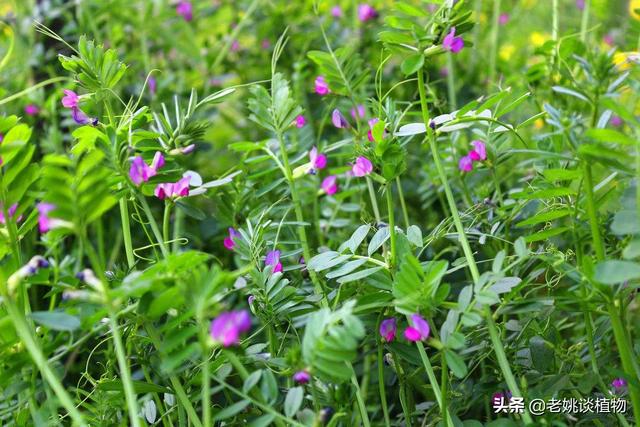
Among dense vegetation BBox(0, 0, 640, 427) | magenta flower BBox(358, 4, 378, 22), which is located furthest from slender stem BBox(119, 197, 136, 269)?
magenta flower BBox(358, 4, 378, 22)

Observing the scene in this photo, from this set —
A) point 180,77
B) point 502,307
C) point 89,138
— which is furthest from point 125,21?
point 502,307

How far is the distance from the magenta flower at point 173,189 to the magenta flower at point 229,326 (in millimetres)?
304

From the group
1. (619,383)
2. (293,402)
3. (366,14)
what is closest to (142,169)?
(293,402)

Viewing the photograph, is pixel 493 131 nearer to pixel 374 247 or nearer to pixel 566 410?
pixel 374 247

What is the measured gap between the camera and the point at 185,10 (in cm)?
221

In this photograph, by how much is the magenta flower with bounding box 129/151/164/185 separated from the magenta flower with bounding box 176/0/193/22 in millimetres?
1388

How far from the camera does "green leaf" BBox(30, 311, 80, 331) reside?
29.5 inches

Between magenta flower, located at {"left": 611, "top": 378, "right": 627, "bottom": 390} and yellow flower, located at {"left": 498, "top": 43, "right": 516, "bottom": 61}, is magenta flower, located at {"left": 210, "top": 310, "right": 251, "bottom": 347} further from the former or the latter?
yellow flower, located at {"left": 498, "top": 43, "right": 516, "bottom": 61}

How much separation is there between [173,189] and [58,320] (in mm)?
270

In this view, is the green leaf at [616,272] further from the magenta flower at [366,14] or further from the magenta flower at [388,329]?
the magenta flower at [366,14]

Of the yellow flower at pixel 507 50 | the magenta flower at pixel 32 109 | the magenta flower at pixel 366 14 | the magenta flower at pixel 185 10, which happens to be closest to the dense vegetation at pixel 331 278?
the magenta flower at pixel 32 109

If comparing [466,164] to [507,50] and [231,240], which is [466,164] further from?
[507,50]

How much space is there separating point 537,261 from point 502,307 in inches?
9.9

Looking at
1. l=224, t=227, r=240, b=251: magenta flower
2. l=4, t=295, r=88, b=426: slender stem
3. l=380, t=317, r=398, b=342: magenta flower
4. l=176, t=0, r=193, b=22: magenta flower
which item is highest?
l=176, t=0, r=193, b=22: magenta flower
